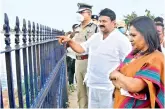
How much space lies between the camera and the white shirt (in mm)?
3555

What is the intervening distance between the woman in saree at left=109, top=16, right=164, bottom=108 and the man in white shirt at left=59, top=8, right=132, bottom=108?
4.05ft

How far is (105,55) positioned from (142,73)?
1.53 metres

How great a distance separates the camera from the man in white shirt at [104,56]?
3568mm

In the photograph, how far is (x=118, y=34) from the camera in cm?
361

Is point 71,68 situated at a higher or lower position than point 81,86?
lower

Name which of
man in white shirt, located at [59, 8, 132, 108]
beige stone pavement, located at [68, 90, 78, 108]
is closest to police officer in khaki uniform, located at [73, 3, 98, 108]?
man in white shirt, located at [59, 8, 132, 108]

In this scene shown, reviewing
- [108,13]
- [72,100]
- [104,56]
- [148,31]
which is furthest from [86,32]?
[148,31]

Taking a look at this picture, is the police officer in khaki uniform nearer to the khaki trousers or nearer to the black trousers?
the khaki trousers

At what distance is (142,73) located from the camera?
6.84ft

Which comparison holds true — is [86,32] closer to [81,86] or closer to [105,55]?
[81,86]

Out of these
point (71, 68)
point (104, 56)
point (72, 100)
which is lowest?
point (72, 100)

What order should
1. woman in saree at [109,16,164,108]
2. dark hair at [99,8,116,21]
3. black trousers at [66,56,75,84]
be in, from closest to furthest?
woman in saree at [109,16,164,108] < dark hair at [99,8,116,21] < black trousers at [66,56,75,84]

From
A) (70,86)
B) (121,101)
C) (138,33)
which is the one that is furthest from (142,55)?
(70,86)

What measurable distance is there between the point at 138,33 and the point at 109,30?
4.79 ft
